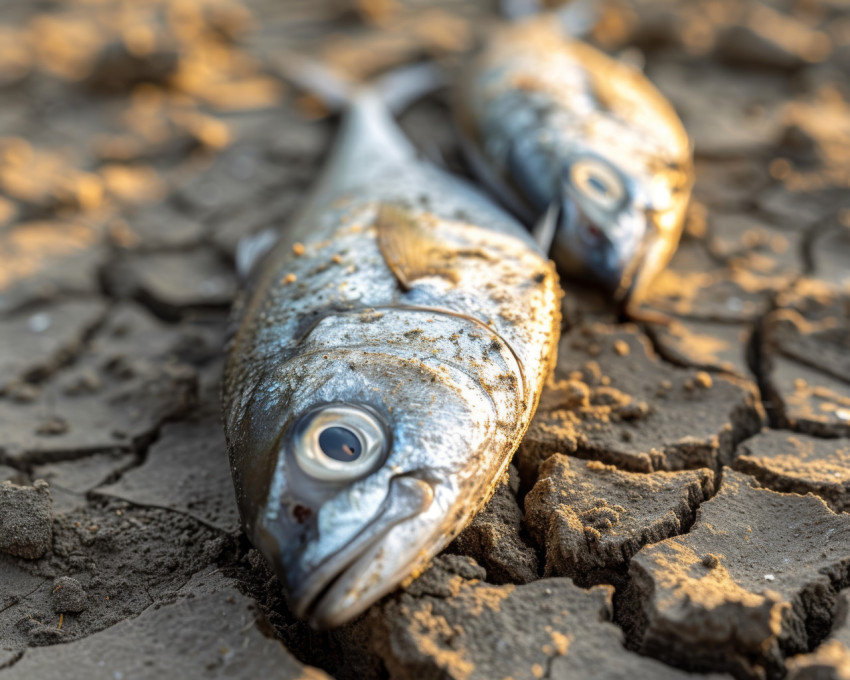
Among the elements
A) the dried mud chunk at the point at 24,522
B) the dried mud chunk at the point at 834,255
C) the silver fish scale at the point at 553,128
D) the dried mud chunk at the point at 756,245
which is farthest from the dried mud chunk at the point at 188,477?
the dried mud chunk at the point at 834,255

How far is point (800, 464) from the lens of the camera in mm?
2393

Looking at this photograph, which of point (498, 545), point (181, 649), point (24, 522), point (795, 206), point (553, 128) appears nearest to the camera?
point (181, 649)

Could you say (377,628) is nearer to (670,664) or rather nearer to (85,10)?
(670,664)

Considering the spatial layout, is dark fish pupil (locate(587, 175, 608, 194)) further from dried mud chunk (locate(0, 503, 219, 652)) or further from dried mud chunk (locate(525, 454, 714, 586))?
dried mud chunk (locate(0, 503, 219, 652))

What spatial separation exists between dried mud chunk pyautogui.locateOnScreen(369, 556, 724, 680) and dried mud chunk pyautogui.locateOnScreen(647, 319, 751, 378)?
4.32ft

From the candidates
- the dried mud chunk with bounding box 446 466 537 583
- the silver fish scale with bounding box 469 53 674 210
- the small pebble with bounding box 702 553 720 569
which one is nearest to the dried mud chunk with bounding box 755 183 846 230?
the silver fish scale with bounding box 469 53 674 210

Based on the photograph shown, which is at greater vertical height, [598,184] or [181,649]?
[598,184]

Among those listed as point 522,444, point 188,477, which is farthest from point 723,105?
point 188,477

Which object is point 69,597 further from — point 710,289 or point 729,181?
point 729,181

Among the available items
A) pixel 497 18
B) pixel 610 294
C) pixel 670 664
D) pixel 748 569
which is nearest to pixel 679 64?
pixel 497 18

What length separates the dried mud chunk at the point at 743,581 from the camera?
67.3 inches

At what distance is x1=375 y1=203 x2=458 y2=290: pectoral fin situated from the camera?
247cm

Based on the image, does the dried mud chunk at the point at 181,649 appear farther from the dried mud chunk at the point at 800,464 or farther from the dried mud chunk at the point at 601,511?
the dried mud chunk at the point at 800,464

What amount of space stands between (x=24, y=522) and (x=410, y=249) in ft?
5.20
